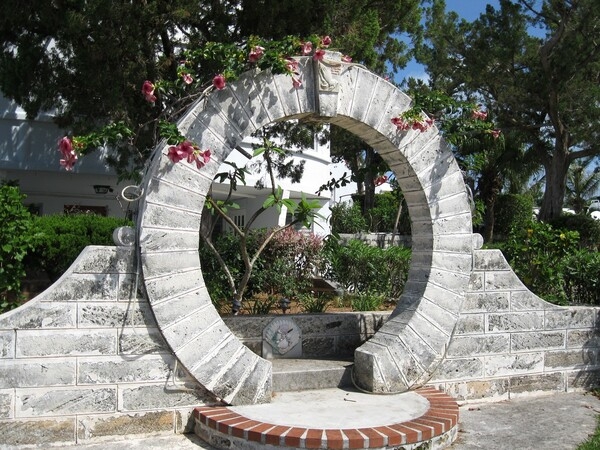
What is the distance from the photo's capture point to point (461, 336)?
560 cm

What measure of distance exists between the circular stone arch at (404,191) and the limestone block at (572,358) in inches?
49.9

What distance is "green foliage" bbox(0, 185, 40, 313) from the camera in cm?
496

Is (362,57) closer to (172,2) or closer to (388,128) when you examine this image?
(172,2)

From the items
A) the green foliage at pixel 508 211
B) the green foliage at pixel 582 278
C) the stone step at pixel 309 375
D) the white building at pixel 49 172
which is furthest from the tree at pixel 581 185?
the stone step at pixel 309 375

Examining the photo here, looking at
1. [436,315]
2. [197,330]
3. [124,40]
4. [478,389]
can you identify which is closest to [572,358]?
[478,389]

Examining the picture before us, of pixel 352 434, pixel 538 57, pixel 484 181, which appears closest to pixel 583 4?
pixel 538 57

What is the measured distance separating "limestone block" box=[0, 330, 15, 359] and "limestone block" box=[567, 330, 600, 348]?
5.02 m

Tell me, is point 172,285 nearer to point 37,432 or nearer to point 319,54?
point 37,432

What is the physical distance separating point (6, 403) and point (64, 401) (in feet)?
1.20

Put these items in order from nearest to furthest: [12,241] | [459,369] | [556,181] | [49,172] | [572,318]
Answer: [12,241] < [459,369] < [572,318] < [49,172] < [556,181]

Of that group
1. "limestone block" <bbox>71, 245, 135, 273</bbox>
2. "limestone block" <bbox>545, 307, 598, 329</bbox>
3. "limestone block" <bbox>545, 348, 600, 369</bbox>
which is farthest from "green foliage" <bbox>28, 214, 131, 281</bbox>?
"limestone block" <bbox>545, 348, 600, 369</bbox>

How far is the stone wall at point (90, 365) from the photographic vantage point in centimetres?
416

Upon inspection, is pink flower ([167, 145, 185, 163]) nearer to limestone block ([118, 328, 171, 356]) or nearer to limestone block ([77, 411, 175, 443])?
limestone block ([118, 328, 171, 356])

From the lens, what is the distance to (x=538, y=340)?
5938 mm
